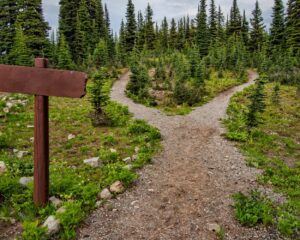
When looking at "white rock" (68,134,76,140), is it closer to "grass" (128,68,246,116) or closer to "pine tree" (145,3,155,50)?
"grass" (128,68,246,116)

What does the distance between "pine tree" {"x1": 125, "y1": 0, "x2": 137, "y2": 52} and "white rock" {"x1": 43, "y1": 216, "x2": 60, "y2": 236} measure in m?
46.7

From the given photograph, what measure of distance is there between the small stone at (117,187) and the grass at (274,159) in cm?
294

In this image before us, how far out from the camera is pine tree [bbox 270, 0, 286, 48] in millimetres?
48719

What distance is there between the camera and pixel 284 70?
34156 millimetres

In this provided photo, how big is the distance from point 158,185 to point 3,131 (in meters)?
7.82

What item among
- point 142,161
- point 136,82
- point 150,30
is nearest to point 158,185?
point 142,161

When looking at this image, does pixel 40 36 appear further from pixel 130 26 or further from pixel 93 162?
pixel 93 162

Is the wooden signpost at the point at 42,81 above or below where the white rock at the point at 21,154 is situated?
above

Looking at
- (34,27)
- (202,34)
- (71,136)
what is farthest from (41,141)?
(202,34)

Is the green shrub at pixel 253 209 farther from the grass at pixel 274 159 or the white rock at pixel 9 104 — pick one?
the white rock at pixel 9 104

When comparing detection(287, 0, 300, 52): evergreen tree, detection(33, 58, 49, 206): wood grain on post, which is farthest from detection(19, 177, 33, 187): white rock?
detection(287, 0, 300, 52): evergreen tree

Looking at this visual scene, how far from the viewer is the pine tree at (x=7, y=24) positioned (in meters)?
34.8

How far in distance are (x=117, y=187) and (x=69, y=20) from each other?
43376mm

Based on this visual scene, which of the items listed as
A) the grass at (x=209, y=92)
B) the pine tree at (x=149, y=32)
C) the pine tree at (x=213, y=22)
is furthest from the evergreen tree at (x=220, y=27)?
the grass at (x=209, y=92)
